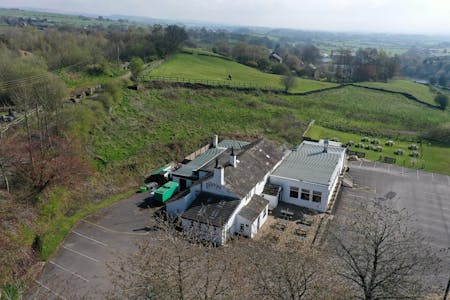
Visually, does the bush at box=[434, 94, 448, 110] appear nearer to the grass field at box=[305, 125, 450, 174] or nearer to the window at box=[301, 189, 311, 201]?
the grass field at box=[305, 125, 450, 174]

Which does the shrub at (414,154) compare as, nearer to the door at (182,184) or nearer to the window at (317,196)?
the window at (317,196)

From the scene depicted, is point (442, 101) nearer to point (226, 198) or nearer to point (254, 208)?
point (254, 208)

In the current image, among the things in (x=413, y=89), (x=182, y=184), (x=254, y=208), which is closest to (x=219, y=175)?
(x=254, y=208)

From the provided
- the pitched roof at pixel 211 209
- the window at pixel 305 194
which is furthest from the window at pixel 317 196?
the pitched roof at pixel 211 209

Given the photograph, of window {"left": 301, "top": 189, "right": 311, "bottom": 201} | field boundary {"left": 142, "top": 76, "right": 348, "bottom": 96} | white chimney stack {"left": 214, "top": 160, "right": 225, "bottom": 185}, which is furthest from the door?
field boundary {"left": 142, "top": 76, "right": 348, "bottom": 96}

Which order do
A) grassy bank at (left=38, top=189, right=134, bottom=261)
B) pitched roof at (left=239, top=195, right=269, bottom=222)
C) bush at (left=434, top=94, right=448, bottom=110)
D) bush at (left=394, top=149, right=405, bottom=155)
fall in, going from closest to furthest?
1. grassy bank at (left=38, top=189, right=134, bottom=261)
2. pitched roof at (left=239, top=195, right=269, bottom=222)
3. bush at (left=394, top=149, right=405, bottom=155)
4. bush at (left=434, top=94, right=448, bottom=110)

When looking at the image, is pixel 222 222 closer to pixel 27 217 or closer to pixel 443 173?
pixel 27 217
